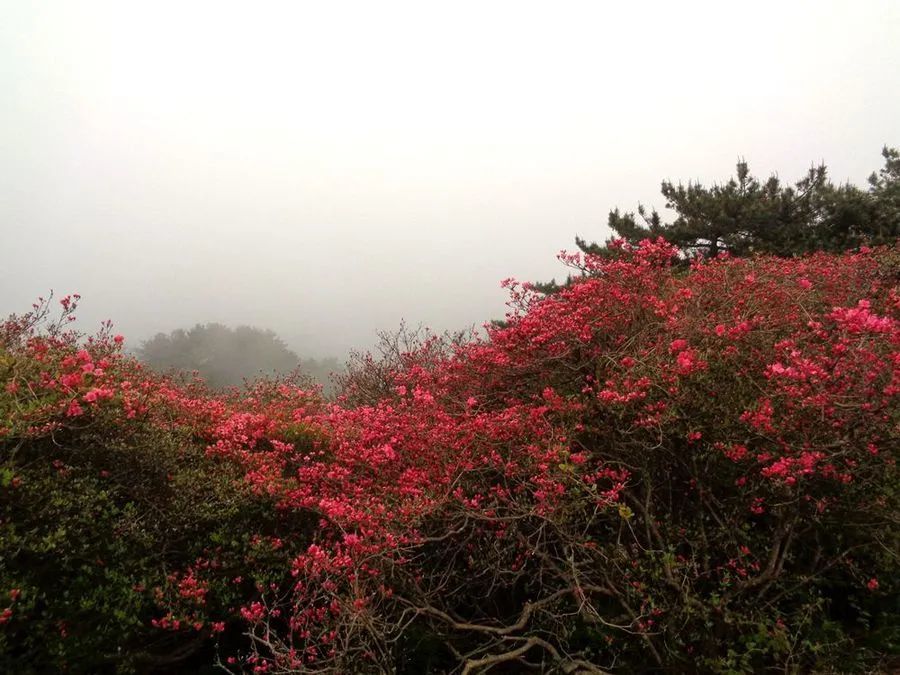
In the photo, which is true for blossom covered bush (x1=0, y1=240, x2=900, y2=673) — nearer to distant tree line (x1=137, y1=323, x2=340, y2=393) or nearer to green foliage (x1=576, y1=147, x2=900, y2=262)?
green foliage (x1=576, y1=147, x2=900, y2=262)

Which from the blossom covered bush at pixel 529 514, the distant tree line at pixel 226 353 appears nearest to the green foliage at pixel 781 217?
the blossom covered bush at pixel 529 514

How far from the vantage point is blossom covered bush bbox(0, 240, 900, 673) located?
12.1 feet

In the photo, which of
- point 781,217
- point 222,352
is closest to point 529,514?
point 781,217

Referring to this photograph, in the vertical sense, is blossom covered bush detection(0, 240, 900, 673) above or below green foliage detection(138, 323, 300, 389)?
below

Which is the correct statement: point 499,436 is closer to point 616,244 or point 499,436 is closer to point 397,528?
point 397,528

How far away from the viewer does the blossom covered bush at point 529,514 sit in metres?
3.69

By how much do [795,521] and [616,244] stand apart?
361 cm

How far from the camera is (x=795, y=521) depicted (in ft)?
13.5

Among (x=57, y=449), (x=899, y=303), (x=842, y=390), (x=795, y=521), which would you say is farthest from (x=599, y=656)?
(x=57, y=449)

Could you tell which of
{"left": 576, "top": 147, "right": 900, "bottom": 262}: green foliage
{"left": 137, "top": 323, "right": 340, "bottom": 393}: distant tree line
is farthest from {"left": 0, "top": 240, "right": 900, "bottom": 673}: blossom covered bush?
{"left": 137, "top": 323, "right": 340, "bottom": 393}: distant tree line

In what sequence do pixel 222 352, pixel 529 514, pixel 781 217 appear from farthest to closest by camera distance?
1. pixel 222 352
2. pixel 781 217
3. pixel 529 514

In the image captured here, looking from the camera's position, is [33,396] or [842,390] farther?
[33,396]

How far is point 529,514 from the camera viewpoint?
3855mm

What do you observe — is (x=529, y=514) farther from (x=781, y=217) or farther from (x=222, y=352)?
(x=222, y=352)
